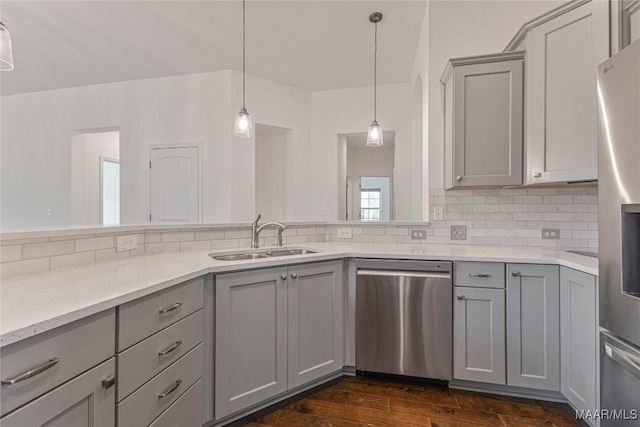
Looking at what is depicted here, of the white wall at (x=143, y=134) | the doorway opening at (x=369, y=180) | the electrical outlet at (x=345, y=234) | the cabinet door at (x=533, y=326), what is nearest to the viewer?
the cabinet door at (x=533, y=326)

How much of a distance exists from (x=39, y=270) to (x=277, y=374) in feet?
4.15

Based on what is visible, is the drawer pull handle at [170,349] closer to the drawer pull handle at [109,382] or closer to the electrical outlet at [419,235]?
the drawer pull handle at [109,382]

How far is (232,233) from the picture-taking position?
2291mm

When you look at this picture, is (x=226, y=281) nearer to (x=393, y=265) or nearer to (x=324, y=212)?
(x=393, y=265)

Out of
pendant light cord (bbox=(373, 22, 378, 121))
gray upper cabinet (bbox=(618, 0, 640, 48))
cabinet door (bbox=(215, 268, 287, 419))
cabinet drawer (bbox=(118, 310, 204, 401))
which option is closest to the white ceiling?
pendant light cord (bbox=(373, 22, 378, 121))

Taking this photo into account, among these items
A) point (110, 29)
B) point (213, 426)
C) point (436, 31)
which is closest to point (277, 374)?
point (213, 426)

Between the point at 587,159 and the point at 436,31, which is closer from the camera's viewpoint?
the point at 587,159

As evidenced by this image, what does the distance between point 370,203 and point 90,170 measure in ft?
17.4

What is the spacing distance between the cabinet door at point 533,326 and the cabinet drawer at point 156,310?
70.5 inches

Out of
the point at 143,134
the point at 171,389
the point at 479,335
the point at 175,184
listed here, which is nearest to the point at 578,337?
the point at 479,335

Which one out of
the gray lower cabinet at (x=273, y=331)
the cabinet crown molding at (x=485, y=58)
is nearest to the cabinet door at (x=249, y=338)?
the gray lower cabinet at (x=273, y=331)

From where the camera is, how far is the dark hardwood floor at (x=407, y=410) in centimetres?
170

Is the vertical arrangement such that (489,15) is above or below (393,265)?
above

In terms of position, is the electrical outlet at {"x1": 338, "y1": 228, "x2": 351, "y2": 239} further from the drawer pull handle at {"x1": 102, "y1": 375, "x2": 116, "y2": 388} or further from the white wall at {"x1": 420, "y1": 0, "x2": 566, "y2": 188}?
the drawer pull handle at {"x1": 102, "y1": 375, "x2": 116, "y2": 388}
